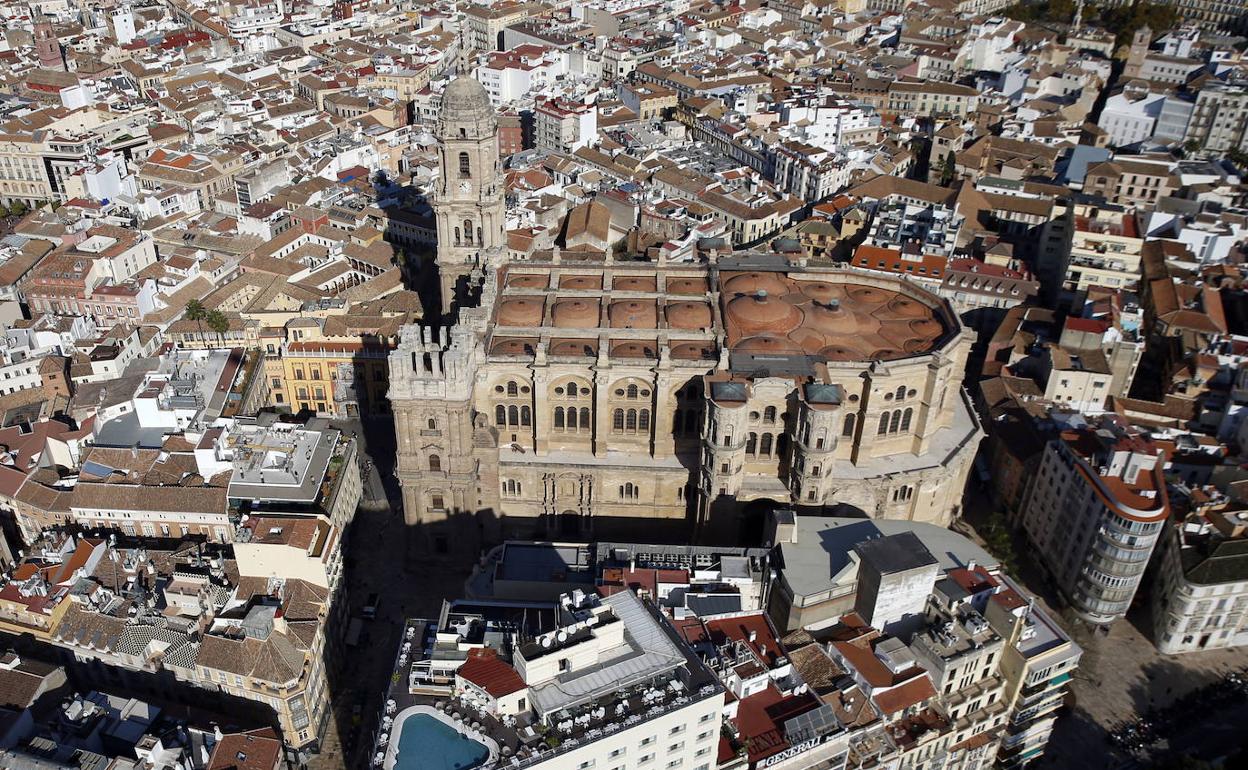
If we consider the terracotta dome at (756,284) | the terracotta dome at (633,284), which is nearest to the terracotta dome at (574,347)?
the terracotta dome at (633,284)

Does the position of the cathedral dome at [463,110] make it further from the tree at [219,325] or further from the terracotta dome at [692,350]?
the tree at [219,325]

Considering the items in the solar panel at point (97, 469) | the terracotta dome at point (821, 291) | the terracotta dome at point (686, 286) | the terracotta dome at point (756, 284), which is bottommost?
the solar panel at point (97, 469)

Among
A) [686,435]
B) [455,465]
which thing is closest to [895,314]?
[686,435]

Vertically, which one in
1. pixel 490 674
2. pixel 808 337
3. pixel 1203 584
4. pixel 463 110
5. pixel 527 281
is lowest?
pixel 1203 584

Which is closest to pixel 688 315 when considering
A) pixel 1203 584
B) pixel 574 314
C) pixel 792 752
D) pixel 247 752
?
pixel 574 314

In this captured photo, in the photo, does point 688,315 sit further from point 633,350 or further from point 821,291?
point 821,291

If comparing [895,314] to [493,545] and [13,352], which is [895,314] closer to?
[493,545]
